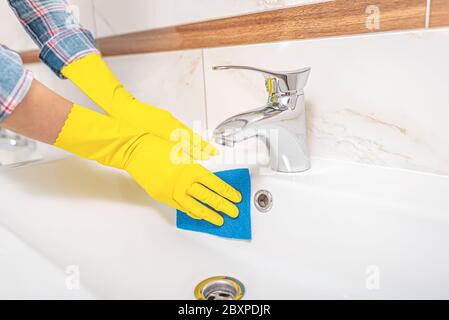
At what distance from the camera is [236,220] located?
0.58 m

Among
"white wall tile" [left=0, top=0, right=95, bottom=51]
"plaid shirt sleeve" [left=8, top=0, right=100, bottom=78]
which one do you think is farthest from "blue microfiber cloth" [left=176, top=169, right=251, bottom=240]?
"white wall tile" [left=0, top=0, right=95, bottom=51]

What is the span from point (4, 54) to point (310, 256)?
1.45ft

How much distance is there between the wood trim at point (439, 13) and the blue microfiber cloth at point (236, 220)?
0.31m

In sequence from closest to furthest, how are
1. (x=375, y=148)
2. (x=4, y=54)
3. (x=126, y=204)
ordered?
(x=4, y=54)
(x=375, y=148)
(x=126, y=204)

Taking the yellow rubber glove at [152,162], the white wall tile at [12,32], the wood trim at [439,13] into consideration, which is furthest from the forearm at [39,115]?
the white wall tile at [12,32]

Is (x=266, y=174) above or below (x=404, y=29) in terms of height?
below

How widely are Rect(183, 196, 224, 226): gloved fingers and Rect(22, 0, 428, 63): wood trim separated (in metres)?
0.28

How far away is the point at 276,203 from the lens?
58 centimetres

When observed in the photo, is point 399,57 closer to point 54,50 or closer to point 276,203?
point 276,203

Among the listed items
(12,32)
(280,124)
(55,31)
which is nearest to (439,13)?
(280,124)

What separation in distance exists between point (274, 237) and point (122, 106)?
358 millimetres

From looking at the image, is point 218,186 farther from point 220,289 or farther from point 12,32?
point 12,32

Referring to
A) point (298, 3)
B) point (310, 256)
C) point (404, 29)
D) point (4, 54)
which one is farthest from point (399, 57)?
point (4, 54)

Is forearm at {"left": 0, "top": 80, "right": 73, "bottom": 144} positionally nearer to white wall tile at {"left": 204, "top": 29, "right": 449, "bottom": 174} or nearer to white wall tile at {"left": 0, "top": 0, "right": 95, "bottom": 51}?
white wall tile at {"left": 204, "top": 29, "right": 449, "bottom": 174}
